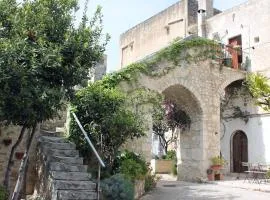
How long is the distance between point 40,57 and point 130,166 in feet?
12.0

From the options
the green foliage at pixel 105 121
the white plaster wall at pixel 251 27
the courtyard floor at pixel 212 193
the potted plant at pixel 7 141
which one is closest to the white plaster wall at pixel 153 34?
the white plaster wall at pixel 251 27

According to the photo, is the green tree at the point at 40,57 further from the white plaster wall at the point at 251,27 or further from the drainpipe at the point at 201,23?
the drainpipe at the point at 201,23

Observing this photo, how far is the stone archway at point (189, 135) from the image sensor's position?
532 inches

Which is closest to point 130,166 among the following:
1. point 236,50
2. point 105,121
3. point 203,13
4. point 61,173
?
point 105,121

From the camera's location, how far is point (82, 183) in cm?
731

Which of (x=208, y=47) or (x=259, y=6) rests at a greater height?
(x=259, y=6)

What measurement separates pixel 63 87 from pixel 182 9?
→ 14619 millimetres

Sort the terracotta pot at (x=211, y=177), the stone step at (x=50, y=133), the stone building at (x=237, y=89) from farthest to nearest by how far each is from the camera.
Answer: the stone building at (x=237, y=89)
the terracotta pot at (x=211, y=177)
the stone step at (x=50, y=133)

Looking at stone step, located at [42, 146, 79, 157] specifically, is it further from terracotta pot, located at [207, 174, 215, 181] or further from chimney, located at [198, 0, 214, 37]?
chimney, located at [198, 0, 214, 37]

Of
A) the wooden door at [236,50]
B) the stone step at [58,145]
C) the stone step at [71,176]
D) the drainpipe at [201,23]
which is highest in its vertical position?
the drainpipe at [201,23]

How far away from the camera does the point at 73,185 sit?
7168 mm

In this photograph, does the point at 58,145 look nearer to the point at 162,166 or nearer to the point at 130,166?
the point at 130,166

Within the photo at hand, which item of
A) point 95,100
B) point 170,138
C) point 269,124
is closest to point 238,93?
point 269,124

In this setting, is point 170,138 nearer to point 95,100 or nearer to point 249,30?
point 249,30
